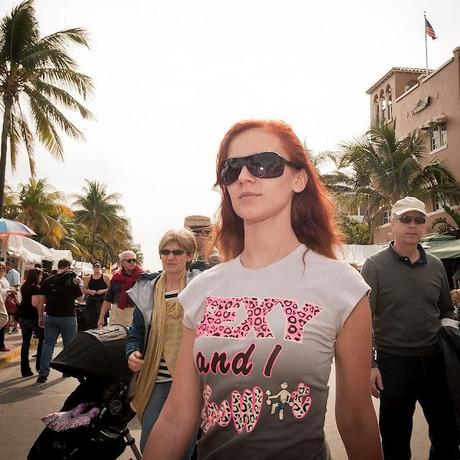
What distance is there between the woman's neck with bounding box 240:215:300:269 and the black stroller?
1697 millimetres

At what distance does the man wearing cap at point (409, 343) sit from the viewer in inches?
133

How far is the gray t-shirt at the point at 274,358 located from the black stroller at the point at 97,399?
140 centimetres

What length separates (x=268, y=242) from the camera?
1.77 meters

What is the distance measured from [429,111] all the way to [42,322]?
24678 mm

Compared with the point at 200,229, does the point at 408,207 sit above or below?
above

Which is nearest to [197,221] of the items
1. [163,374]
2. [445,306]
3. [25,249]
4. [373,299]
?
[163,374]

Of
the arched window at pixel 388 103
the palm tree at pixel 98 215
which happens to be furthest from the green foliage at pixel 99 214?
the arched window at pixel 388 103

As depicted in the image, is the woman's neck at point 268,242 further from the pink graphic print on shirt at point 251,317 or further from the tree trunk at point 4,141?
the tree trunk at point 4,141

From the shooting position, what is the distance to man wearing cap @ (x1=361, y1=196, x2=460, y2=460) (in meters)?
3.38

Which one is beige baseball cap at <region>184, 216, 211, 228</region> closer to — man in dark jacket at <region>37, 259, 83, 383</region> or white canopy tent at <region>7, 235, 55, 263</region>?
man in dark jacket at <region>37, 259, 83, 383</region>

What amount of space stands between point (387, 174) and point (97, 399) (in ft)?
73.8

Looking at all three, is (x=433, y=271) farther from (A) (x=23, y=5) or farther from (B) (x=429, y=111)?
(B) (x=429, y=111)

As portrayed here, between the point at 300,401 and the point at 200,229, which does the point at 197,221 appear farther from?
the point at 300,401

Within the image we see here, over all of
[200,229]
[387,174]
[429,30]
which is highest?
[429,30]
